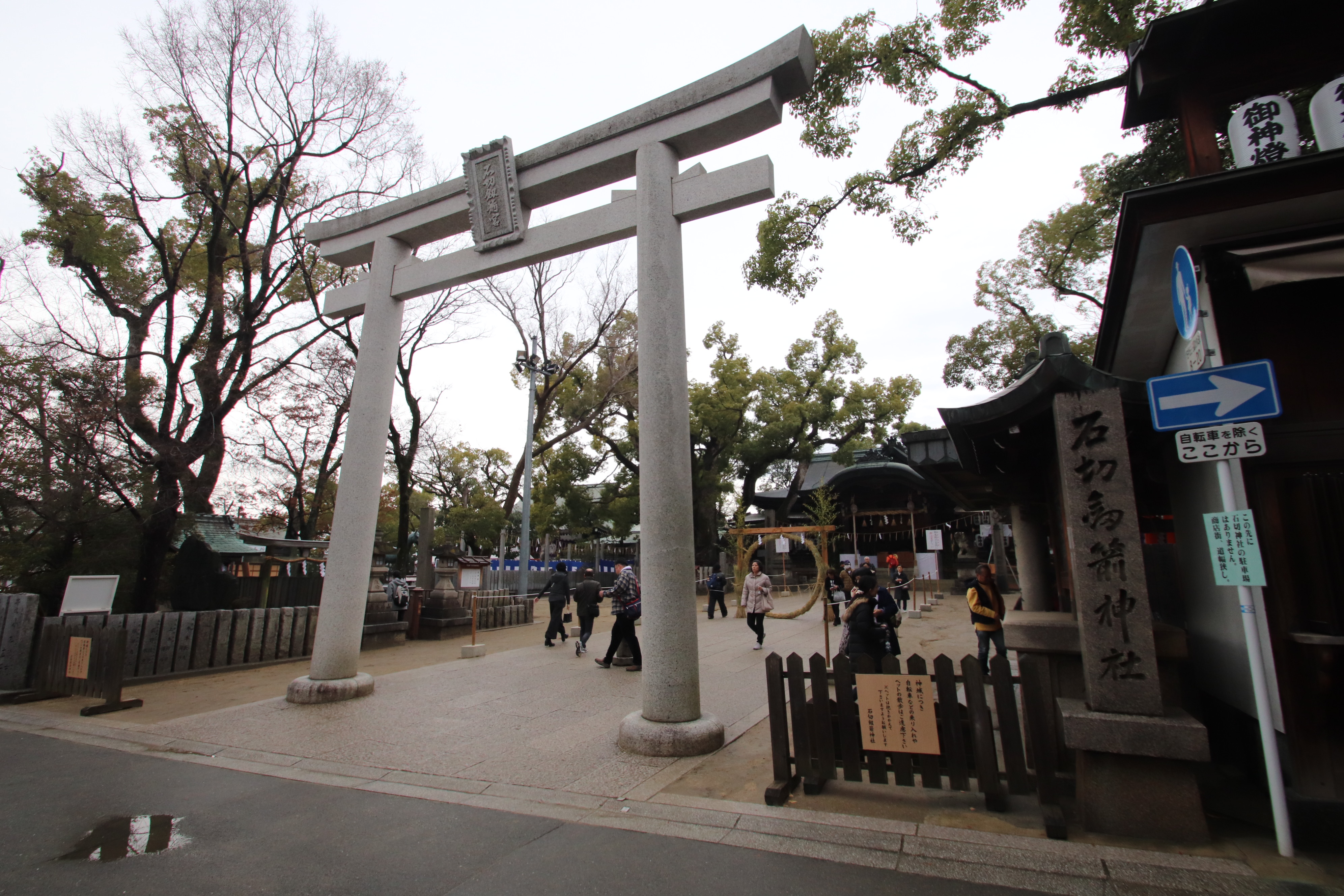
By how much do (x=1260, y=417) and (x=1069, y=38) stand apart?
9029 mm

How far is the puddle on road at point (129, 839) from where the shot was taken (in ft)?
11.6

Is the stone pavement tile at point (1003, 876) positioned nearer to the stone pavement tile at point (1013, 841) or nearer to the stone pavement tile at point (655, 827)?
the stone pavement tile at point (1013, 841)

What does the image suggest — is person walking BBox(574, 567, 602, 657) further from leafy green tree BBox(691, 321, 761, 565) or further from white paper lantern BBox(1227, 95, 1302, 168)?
leafy green tree BBox(691, 321, 761, 565)

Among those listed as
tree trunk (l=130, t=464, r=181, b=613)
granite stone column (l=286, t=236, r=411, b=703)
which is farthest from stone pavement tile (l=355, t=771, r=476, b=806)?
tree trunk (l=130, t=464, r=181, b=613)

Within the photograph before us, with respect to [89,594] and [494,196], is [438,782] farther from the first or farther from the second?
[89,594]

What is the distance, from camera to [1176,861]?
3.14m

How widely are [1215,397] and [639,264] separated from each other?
15.1 feet

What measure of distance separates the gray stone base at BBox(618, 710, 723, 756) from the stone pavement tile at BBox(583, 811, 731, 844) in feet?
3.74

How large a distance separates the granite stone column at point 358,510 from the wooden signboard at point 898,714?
6.00 metres

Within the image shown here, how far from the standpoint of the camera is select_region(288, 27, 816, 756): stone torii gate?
5.46 m

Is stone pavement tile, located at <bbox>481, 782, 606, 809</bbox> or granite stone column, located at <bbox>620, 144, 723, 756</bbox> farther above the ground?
granite stone column, located at <bbox>620, 144, 723, 756</bbox>

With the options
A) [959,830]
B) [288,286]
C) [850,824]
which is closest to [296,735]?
[850,824]

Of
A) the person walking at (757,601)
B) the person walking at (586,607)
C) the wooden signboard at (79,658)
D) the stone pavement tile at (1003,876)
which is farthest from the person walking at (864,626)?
the wooden signboard at (79,658)

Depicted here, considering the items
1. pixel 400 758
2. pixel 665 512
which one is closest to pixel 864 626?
pixel 665 512
